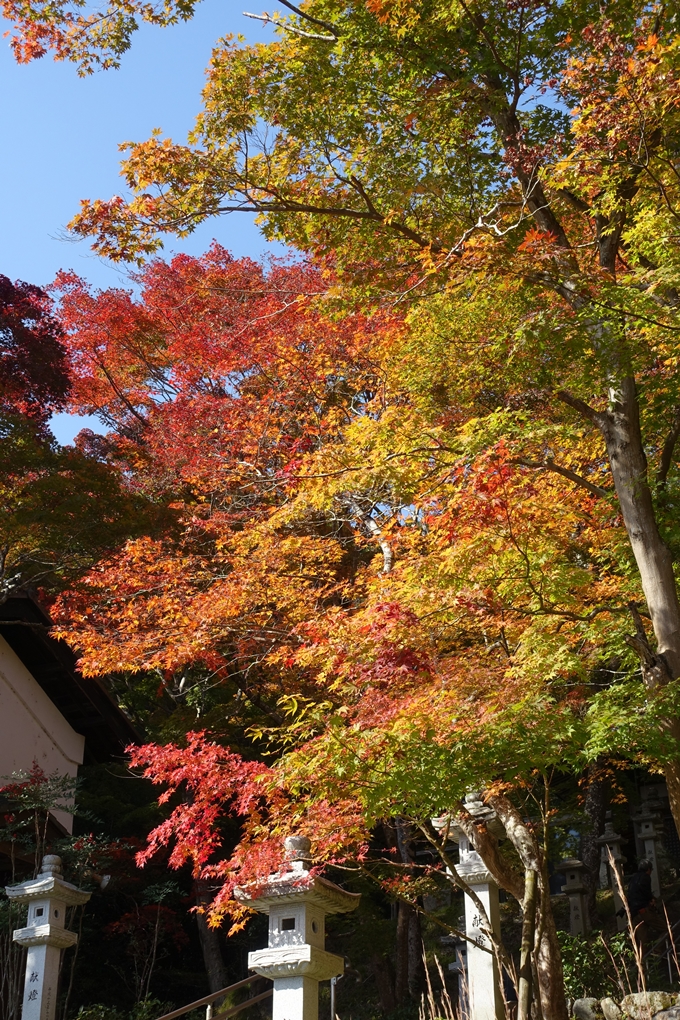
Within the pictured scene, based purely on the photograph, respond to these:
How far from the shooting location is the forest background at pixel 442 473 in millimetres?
7805

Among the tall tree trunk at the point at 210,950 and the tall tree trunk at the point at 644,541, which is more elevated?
the tall tree trunk at the point at 644,541

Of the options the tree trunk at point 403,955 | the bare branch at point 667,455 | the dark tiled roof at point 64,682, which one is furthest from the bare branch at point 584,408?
the dark tiled roof at point 64,682

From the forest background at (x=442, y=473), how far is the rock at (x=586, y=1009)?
47.9 inches

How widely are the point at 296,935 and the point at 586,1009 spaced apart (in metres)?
5.03

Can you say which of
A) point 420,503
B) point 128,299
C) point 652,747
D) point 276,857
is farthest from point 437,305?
point 128,299

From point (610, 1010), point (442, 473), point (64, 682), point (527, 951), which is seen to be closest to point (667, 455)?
point (442, 473)

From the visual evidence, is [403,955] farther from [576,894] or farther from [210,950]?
[210,950]

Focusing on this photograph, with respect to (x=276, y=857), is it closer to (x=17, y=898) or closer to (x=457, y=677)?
(x=457, y=677)

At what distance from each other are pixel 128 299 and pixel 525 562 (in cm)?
1691

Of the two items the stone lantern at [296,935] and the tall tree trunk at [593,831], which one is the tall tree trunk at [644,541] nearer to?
the stone lantern at [296,935]

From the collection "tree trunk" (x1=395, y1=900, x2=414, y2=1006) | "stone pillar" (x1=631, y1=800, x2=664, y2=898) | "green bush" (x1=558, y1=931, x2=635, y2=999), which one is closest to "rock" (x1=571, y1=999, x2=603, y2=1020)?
"green bush" (x1=558, y1=931, x2=635, y2=999)

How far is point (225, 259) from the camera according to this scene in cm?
2392

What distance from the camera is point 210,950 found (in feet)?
50.2

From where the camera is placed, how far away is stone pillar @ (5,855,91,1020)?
9836 millimetres
